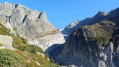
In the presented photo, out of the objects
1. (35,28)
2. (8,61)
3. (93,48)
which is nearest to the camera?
(8,61)

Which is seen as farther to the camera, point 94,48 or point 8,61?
point 94,48

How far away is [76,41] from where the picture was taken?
121938 millimetres

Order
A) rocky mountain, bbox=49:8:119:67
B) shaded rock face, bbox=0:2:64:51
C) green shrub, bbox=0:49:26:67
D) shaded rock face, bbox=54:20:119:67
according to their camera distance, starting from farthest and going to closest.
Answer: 1. shaded rock face, bbox=0:2:64:51
2. rocky mountain, bbox=49:8:119:67
3. shaded rock face, bbox=54:20:119:67
4. green shrub, bbox=0:49:26:67

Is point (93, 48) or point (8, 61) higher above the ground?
point (93, 48)

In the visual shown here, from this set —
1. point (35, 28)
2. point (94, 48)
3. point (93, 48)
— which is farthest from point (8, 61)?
point (35, 28)

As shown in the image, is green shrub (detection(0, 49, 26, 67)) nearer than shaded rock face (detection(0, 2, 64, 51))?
Yes

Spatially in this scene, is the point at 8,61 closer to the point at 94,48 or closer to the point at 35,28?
the point at 94,48

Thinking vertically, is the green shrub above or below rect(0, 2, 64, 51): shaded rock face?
below

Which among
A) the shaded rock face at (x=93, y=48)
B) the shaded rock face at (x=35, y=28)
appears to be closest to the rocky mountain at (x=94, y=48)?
the shaded rock face at (x=93, y=48)

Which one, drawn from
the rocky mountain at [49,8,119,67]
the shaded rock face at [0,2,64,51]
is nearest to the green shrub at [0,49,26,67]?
the rocky mountain at [49,8,119,67]

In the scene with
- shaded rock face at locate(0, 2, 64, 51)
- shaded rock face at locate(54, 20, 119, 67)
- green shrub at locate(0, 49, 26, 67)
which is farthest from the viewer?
shaded rock face at locate(0, 2, 64, 51)

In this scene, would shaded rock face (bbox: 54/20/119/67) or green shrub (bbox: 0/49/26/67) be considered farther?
shaded rock face (bbox: 54/20/119/67)

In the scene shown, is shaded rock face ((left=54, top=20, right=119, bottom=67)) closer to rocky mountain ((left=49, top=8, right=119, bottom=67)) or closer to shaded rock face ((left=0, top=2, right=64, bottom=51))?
rocky mountain ((left=49, top=8, right=119, bottom=67))

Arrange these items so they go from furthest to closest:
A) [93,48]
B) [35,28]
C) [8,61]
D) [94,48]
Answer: [35,28]
[93,48]
[94,48]
[8,61]
